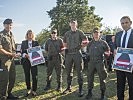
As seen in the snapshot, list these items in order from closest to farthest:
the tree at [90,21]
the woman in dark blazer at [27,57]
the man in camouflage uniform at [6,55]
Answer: the man in camouflage uniform at [6,55] < the woman in dark blazer at [27,57] < the tree at [90,21]

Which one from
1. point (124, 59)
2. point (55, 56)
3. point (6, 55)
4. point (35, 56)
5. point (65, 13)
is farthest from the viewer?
point (65, 13)

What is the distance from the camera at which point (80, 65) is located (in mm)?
8891

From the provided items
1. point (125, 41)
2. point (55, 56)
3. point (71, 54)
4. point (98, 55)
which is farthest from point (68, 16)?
point (125, 41)

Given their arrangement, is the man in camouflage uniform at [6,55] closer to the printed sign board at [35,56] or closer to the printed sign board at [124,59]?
the printed sign board at [35,56]

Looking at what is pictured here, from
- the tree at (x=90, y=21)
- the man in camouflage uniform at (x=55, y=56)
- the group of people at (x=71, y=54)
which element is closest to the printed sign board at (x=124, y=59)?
the group of people at (x=71, y=54)

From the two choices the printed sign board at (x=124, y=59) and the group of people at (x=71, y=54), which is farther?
the group of people at (x=71, y=54)

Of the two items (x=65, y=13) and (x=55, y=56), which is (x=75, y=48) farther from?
(x=65, y=13)

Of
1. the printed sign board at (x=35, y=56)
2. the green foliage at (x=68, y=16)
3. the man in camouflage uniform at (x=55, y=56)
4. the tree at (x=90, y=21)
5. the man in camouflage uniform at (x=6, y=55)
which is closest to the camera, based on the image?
the man in camouflage uniform at (x=6, y=55)

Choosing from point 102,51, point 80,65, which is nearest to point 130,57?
point 102,51

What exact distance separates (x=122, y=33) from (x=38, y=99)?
11.1ft

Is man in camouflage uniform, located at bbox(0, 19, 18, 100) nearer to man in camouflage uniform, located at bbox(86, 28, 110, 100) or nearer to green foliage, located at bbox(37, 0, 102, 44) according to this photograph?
man in camouflage uniform, located at bbox(86, 28, 110, 100)

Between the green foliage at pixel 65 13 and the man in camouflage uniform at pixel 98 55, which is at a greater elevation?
the green foliage at pixel 65 13

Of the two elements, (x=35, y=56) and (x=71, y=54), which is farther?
(x=71, y=54)

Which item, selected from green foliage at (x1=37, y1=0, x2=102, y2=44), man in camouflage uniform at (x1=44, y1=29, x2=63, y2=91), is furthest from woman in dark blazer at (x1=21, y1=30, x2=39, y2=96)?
green foliage at (x1=37, y1=0, x2=102, y2=44)
